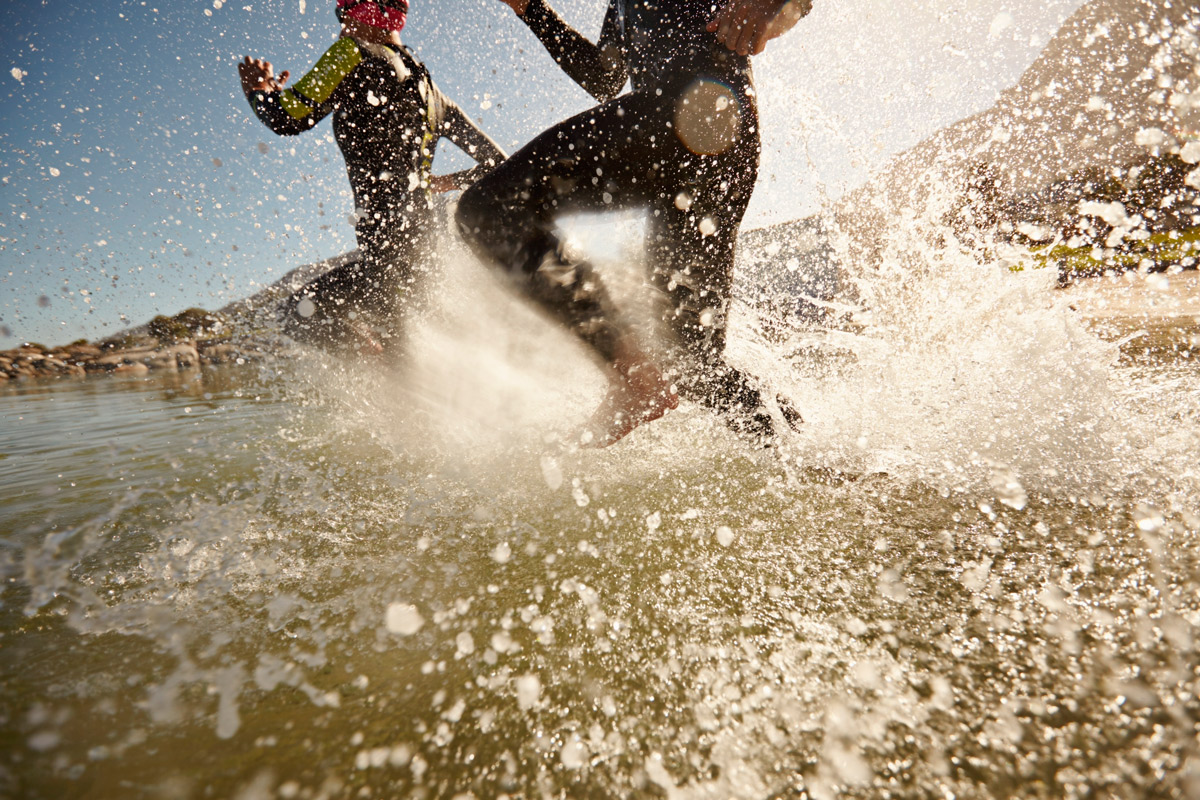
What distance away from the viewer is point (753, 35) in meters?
1.31

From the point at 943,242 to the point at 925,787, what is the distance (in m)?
2.81

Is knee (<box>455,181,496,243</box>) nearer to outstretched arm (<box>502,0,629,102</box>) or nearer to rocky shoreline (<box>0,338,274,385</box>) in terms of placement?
outstretched arm (<box>502,0,629,102</box>)

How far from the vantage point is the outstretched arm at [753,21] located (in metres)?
1.26

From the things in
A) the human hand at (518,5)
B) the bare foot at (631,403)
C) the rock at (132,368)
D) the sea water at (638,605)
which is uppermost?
the rock at (132,368)

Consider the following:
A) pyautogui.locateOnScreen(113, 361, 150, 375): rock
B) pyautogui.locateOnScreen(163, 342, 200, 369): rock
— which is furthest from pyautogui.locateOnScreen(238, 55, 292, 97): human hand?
pyautogui.locateOnScreen(163, 342, 200, 369): rock

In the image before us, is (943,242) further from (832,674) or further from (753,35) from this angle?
(832,674)

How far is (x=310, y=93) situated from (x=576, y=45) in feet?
3.56

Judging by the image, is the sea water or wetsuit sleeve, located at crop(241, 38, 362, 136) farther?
wetsuit sleeve, located at crop(241, 38, 362, 136)

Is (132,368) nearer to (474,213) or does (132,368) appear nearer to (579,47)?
(579,47)

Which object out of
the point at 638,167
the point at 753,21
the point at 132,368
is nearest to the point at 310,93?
the point at 638,167

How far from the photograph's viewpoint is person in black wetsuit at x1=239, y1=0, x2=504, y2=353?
199 centimetres

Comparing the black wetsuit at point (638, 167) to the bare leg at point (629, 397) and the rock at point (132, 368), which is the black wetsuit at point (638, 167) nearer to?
the bare leg at point (629, 397)

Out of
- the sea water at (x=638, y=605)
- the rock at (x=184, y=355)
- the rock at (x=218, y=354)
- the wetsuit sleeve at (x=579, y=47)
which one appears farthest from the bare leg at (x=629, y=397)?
the rock at (x=218, y=354)

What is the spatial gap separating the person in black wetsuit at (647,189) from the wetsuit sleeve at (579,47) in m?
0.32
